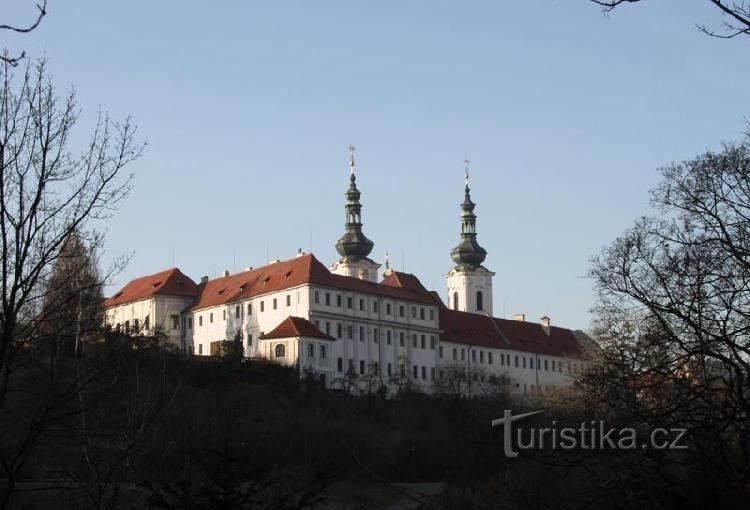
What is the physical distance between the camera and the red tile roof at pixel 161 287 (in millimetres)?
97688

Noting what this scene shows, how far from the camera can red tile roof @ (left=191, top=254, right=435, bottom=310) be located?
8969cm

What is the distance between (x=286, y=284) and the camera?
294 feet

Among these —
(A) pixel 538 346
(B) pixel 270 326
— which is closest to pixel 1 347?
(B) pixel 270 326

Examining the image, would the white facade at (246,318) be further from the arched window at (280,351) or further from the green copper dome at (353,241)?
the green copper dome at (353,241)

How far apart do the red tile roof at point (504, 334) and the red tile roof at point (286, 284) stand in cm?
564

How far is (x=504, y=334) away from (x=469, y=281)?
26.5 feet

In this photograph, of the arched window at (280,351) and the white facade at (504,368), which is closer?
the arched window at (280,351)

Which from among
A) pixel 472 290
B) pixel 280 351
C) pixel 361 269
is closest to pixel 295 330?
pixel 280 351

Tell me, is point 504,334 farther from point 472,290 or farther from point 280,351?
point 280,351

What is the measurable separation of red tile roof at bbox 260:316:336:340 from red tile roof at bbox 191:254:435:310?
3.87 m

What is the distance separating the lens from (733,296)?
16.7m

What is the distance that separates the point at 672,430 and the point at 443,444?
143 ft

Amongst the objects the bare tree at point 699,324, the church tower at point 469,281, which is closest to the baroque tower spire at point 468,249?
the church tower at point 469,281

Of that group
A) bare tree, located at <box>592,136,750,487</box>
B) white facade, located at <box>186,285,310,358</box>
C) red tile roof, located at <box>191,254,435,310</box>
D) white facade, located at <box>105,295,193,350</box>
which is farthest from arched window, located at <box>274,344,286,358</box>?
bare tree, located at <box>592,136,750,487</box>
